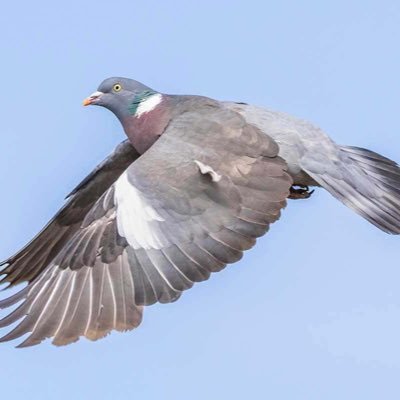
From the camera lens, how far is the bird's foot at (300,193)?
1220cm

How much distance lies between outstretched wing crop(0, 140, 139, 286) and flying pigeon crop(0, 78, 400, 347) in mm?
777

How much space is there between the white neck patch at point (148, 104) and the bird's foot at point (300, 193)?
153 cm

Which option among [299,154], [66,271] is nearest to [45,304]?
[66,271]

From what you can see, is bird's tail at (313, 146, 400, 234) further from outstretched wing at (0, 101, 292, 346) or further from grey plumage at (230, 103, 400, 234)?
outstretched wing at (0, 101, 292, 346)

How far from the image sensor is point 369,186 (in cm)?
1205

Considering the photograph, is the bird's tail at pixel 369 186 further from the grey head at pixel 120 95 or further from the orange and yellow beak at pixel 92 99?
the orange and yellow beak at pixel 92 99

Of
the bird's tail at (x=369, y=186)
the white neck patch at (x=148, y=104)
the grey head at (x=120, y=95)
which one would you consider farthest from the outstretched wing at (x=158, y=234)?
the grey head at (x=120, y=95)

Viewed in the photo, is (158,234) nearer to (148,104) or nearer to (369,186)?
(148,104)

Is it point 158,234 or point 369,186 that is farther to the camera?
point 369,186

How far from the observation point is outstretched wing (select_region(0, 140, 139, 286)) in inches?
511

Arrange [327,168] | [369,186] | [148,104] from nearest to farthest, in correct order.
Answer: [327,168] → [369,186] → [148,104]

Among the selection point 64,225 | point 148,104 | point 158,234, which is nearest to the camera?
point 158,234

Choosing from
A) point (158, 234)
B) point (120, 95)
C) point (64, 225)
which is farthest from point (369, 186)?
point (64, 225)

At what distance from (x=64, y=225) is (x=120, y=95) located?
149 cm
